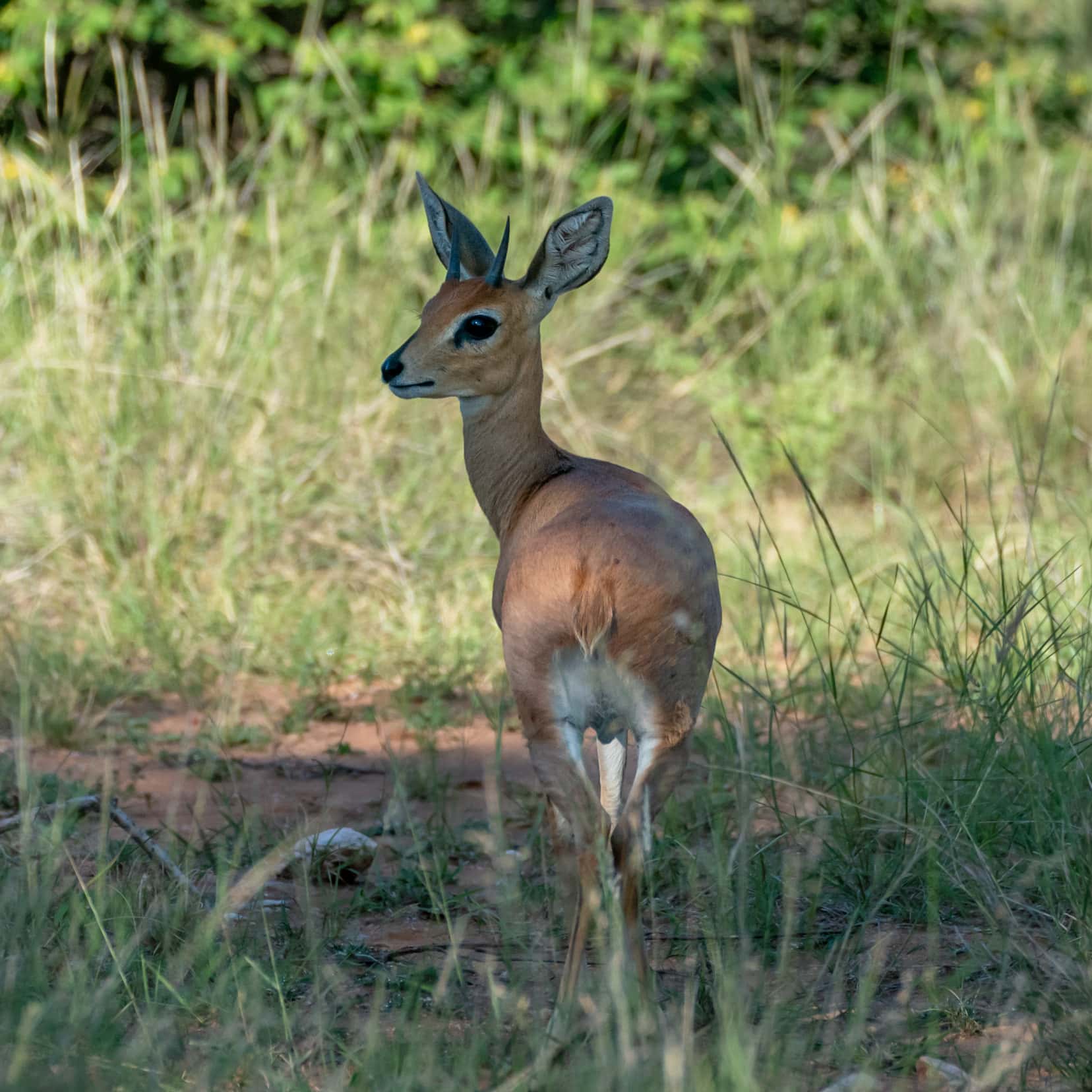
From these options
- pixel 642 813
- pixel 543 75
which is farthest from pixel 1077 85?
pixel 642 813

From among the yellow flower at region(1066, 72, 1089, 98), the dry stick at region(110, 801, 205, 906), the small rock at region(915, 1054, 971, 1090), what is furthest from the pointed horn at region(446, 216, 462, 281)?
the yellow flower at region(1066, 72, 1089, 98)

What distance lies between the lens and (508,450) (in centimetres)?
348

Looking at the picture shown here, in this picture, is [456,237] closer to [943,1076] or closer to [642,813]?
[642,813]

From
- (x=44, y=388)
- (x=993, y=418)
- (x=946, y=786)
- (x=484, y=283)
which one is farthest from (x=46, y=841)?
(x=993, y=418)

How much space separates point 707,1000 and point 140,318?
13.6ft

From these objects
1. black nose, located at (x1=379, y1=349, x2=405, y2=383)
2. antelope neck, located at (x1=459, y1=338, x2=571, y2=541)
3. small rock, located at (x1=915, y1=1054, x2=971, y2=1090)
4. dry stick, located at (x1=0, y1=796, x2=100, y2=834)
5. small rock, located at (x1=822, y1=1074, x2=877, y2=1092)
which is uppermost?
black nose, located at (x1=379, y1=349, x2=405, y2=383)

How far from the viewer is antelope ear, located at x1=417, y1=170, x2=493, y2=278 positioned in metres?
3.82

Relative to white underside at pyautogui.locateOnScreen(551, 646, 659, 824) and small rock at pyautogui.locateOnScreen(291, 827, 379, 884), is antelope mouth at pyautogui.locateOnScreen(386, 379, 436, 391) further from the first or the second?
small rock at pyautogui.locateOnScreen(291, 827, 379, 884)

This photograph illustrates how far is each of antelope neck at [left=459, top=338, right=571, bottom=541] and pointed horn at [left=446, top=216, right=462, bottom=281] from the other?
0.32 m

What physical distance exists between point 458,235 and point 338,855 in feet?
4.94

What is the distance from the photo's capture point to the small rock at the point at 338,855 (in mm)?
3475

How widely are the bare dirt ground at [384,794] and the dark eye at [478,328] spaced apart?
0.88m

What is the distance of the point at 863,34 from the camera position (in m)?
9.02

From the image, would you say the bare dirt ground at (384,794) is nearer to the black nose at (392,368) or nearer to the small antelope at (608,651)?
the small antelope at (608,651)
